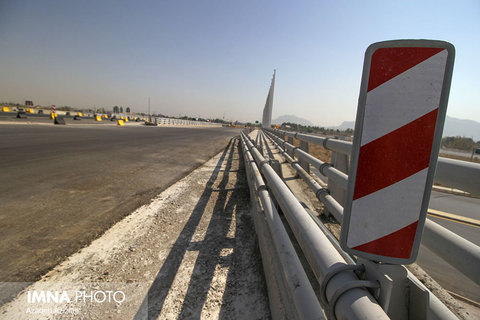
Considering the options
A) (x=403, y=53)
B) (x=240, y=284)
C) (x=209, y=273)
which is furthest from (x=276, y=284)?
(x=403, y=53)

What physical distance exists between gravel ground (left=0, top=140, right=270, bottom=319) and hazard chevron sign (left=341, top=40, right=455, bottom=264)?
1194 millimetres

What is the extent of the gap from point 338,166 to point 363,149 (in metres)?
1.99

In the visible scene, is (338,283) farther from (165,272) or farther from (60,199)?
(60,199)

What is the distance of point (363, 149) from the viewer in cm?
88

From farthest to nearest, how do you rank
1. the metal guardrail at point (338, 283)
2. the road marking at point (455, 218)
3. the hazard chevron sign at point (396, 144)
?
the road marking at point (455, 218)
the hazard chevron sign at point (396, 144)
the metal guardrail at point (338, 283)

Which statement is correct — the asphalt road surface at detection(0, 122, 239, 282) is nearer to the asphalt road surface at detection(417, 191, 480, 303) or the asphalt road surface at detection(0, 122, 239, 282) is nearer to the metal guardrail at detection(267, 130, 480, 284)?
the metal guardrail at detection(267, 130, 480, 284)

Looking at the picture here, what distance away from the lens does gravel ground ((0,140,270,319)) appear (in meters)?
1.60

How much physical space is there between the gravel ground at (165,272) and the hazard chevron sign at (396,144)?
119 cm

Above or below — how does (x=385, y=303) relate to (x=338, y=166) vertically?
below

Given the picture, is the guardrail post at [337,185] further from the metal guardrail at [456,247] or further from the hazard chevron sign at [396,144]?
the hazard chevron sign at [396,144]

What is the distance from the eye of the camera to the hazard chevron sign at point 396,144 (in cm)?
79

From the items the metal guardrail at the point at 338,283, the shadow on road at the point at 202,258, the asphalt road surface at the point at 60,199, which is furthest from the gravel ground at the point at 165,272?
the metal guardrail at the point at 338,283

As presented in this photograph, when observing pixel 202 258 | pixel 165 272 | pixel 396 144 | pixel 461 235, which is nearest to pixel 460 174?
pixel 396 144

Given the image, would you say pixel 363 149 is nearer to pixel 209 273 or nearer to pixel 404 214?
pixel 404 214
